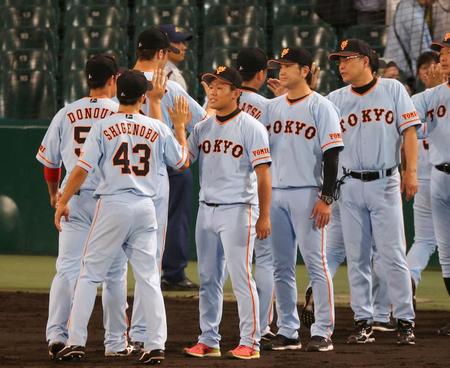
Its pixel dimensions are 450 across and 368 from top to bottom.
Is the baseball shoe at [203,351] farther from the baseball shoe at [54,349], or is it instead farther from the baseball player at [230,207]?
the baseball shoe at [54,349]

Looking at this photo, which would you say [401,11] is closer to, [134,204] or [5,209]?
[5,209]

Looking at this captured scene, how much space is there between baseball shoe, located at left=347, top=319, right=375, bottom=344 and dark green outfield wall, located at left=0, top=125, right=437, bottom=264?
4.91 metres

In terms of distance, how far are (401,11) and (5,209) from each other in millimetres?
4862

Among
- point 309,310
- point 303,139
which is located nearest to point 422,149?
Answer: point 309,310

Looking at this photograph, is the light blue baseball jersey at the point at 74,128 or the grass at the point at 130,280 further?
the grass at the point at 130,280

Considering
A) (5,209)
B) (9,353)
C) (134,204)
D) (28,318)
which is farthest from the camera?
(5,209)

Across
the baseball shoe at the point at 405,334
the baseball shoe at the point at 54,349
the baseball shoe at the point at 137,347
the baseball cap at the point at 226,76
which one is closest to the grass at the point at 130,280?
the baseball shoe at the point at 405,334

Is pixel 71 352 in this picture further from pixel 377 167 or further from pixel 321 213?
pixel 377 167

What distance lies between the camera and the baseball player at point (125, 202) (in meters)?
6.20

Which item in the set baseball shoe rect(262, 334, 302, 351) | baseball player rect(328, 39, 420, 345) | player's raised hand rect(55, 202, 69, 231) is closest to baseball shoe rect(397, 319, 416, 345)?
baseball player rect(328, 39, 420, 345)

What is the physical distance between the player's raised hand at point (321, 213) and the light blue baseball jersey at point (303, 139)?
164 millimetres

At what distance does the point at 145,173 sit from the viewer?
625 cm

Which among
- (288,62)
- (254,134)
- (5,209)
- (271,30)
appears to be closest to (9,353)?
(254,134)

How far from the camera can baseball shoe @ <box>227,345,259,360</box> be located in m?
6.44
